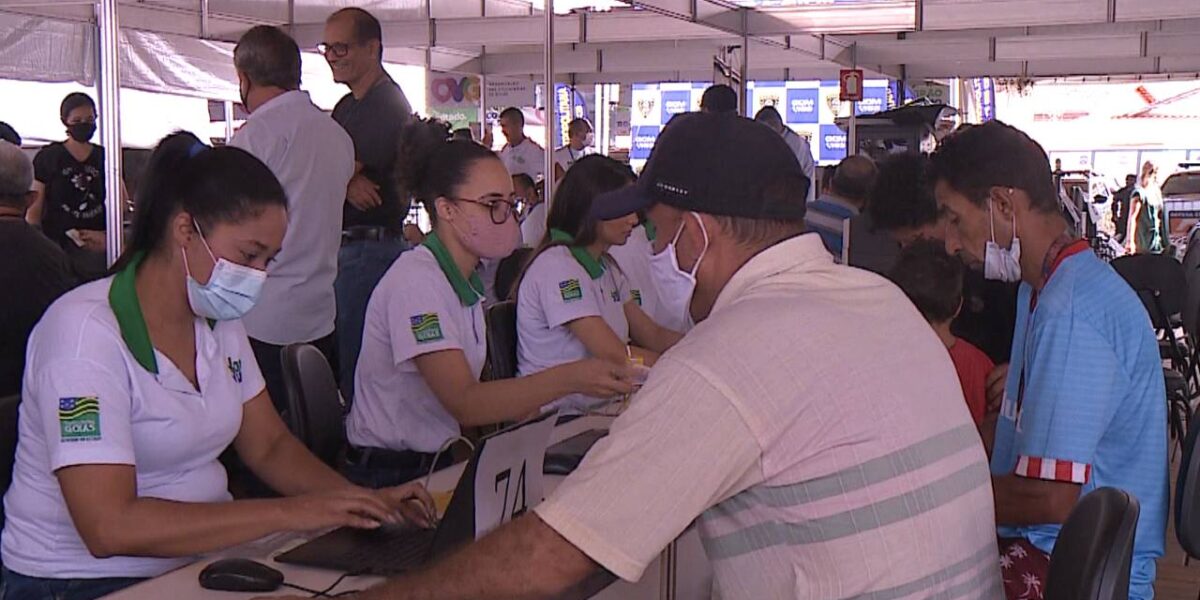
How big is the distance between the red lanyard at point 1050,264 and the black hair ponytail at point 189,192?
1.32m

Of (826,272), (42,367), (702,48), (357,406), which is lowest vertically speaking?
(357,406)

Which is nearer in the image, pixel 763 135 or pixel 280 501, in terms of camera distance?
pixel 763 135

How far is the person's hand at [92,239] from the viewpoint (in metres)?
4.56

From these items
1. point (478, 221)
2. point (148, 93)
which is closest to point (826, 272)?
point (478, 221)

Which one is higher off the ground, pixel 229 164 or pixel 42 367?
pixel 229 164

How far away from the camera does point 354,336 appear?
435cm

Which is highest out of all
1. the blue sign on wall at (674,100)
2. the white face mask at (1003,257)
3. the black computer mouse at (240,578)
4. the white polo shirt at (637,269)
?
the blue sign on wall at (674,100)

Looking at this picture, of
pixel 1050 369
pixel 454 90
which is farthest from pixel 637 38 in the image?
pixel 1050 369

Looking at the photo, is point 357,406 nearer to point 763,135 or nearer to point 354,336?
point 354,336

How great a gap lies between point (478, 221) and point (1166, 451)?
151cm

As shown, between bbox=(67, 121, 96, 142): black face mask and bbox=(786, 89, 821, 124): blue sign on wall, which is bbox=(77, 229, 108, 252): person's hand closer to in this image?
bbox=(67, 121, 96, 142): black face mask

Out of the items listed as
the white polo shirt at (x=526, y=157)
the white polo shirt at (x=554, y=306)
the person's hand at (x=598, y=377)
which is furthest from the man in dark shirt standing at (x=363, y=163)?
the white polo shirt at (x=526, y=157)

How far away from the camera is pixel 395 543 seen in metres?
2.05

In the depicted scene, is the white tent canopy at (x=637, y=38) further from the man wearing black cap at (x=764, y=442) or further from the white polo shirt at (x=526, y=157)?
the man wearing black cap at (x=764, y=442)
